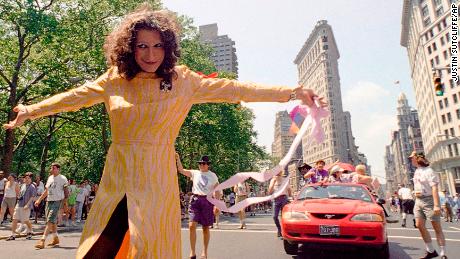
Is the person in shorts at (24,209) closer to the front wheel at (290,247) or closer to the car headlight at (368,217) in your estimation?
the front wheel at (290,247)

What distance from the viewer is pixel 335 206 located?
22.4 feet

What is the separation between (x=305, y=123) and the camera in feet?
8.25

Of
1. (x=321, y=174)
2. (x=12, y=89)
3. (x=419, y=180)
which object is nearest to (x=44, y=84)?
(x=12, y=89)

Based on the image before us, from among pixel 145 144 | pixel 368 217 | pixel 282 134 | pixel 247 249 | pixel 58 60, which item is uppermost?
pixel 282 134

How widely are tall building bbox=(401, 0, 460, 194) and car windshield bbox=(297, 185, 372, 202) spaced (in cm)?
5655

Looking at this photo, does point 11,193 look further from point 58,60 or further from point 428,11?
point 428,11

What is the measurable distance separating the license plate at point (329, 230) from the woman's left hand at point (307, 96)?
15.2 feet

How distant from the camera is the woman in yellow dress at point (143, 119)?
1.96 m

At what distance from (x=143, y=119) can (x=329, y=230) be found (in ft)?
17.4

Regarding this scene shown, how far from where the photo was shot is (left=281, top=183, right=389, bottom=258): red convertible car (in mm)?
6348

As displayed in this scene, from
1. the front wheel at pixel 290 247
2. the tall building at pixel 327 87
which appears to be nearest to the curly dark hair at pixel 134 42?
the front wheel at pixel 290 247

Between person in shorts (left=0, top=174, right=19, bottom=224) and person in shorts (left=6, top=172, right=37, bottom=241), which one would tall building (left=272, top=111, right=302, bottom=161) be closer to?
person in shorts (left=0, top=174, right=19, bottom=224)

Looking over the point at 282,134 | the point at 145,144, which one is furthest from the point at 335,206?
the point at 282,134

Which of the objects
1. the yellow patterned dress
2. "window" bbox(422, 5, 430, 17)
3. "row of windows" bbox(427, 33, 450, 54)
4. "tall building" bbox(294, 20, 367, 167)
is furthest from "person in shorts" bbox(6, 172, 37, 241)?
"tall building" bbox(294, 20, 367, 167)
